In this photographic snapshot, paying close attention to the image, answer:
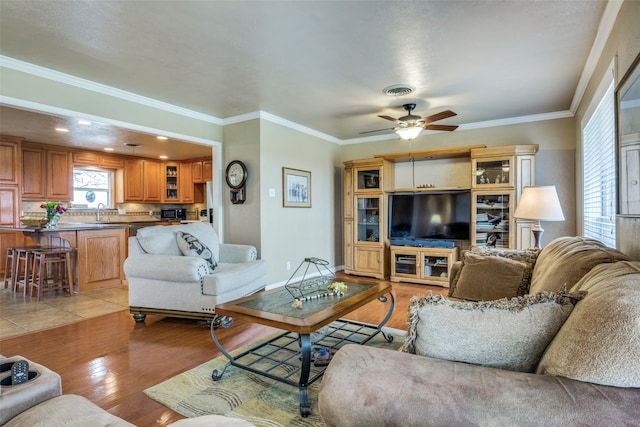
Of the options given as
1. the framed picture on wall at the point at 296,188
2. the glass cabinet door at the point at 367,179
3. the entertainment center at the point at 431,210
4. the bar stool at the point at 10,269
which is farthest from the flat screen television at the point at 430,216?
the bar stool at the point at 10,269

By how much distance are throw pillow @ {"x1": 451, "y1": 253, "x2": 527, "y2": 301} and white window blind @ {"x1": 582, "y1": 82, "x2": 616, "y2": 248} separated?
32.3 inches

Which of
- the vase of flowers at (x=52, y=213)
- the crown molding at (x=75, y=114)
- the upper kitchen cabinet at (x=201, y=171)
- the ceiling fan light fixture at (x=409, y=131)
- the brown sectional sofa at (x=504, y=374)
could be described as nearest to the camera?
the brown sectional sofa at (x=504, y=374)

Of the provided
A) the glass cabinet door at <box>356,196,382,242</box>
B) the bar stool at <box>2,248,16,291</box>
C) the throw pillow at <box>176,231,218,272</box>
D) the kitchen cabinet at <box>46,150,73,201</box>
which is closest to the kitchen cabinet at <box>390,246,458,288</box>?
the glass cabinet door at <box>356,196,382,242</box>

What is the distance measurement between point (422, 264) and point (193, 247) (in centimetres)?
325

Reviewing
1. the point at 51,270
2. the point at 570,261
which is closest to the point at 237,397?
the point at 570,261

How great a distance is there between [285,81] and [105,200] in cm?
586

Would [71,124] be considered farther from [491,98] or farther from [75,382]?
[491,98]

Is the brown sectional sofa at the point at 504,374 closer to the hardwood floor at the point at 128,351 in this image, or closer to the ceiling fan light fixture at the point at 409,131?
the hardwood floor at the point at 128,351

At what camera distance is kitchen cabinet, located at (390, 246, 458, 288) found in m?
4.91

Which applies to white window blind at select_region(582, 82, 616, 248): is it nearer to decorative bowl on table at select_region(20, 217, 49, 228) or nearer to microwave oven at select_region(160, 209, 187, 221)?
decorative bowl on table at select_region(20, 217, 49, 228)

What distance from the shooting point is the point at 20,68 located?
2961 millimetres

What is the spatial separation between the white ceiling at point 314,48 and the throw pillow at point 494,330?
193cm

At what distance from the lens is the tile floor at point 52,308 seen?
3373 millimetres

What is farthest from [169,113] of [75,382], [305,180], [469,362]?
[469,362]
